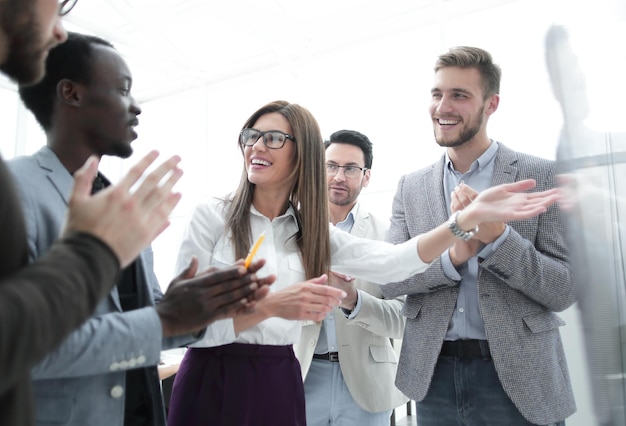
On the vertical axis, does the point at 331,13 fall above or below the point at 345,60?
above

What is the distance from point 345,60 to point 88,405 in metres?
4.55

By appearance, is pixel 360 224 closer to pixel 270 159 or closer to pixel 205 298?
pixel 270 159

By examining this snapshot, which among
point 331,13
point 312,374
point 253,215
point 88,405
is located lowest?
point 312,374

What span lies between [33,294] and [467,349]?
Answer: 1.50m

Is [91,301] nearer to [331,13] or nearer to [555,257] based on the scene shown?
[555,257]

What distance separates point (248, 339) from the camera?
5.16ft

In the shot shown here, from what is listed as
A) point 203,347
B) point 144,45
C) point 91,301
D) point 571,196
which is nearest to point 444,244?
point 571,196

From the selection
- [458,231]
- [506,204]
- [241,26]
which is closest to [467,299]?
[458,231]

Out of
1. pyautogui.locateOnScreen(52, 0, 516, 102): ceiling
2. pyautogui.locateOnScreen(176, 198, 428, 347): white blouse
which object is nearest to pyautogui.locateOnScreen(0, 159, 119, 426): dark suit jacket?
pyautogui.locateOnScreen(176, 198, 428, 347): white blouse

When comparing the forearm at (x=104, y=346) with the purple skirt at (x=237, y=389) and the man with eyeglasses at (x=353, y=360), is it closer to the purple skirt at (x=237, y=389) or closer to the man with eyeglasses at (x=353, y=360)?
the purple skirt at (x=237, y=389)

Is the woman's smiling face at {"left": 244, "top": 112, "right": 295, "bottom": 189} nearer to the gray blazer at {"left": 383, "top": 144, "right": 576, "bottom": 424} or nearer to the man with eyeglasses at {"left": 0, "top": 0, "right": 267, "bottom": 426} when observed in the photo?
the gray blazer at {"left": 383, "top": 144, "right": 576, "bottom": 424}

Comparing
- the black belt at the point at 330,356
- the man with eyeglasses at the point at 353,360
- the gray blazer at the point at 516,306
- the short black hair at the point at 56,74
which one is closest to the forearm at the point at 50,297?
the short black hair at the point at 56,74

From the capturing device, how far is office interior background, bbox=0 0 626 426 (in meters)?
4.00

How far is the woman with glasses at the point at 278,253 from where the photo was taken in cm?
148
